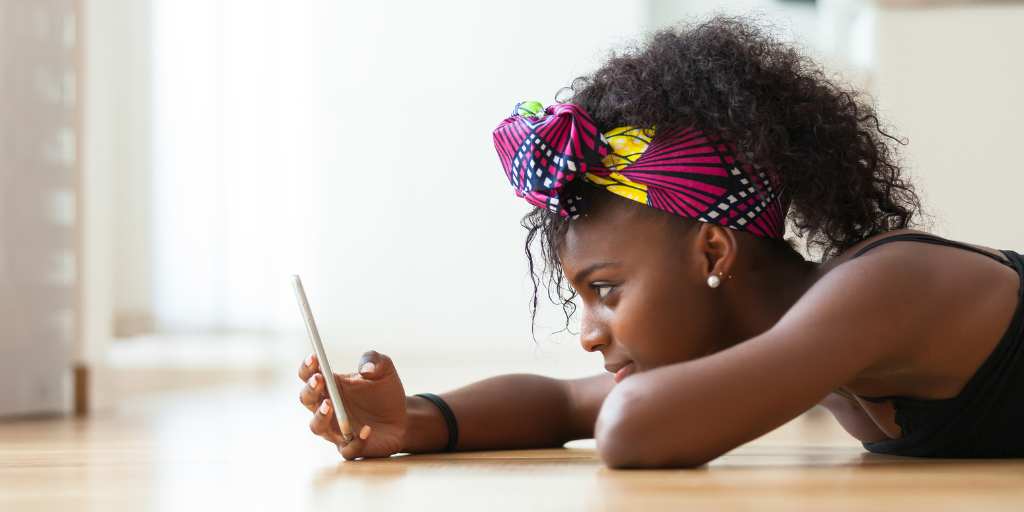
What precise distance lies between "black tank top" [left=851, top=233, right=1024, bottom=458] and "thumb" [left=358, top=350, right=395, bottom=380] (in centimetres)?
46

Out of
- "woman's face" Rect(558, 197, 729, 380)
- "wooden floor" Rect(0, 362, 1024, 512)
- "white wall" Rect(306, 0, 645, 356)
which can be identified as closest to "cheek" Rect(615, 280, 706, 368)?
"woman's face" Rect(558, 197, 729, 380)

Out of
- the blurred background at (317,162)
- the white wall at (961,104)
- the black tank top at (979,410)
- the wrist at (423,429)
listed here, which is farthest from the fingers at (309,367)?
the white wall at (961,104)

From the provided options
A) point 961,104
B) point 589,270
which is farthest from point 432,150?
point 589,270

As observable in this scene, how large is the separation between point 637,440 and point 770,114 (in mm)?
336

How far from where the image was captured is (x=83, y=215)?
8.02ft

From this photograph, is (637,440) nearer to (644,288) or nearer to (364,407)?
(644,288)

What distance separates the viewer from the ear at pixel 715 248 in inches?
41.8

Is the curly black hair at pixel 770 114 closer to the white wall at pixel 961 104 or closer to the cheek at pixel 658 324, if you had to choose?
the cheek at pixel 658 324

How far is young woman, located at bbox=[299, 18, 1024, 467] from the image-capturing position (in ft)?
3.31

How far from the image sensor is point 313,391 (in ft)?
3.67

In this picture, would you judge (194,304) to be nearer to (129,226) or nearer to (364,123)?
(129,226)

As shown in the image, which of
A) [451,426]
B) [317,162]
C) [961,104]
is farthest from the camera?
[317,162]

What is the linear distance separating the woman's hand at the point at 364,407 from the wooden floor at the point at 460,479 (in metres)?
0.03

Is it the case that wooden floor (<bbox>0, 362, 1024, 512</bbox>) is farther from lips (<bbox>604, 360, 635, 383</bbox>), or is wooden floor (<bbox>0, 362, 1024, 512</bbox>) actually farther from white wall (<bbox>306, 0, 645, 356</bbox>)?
white wall (<bbox>306, 0, 645, 356</bbox>)
